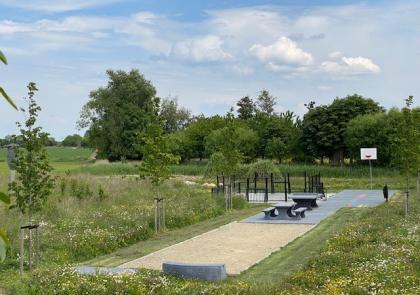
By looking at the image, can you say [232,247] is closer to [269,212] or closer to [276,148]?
[269,212]

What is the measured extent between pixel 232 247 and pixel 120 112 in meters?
58.4

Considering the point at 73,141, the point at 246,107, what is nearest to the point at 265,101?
the point at 246,107

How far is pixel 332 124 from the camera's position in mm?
58469

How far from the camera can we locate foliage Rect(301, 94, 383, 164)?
58.1m

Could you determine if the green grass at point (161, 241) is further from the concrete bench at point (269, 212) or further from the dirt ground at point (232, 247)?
the concrete bench at point (269, 212)

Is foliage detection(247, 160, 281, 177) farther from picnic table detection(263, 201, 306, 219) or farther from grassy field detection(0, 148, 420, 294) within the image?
picnic table detection(263, 201, 306, 219)

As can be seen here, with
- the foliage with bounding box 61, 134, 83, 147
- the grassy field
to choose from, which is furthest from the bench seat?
the foliage with bounding box 61, 134, 83, 147

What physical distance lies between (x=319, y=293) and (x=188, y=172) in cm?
4572

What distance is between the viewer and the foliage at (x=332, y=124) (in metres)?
58.1

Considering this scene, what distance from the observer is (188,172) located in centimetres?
5516

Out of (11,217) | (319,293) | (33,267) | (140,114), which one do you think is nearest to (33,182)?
(33,267)

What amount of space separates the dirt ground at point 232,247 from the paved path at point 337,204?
4.33ft

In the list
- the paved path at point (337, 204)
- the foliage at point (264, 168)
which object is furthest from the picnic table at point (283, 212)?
the foliage at point (264, 168)

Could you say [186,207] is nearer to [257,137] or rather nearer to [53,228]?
[53,228]
